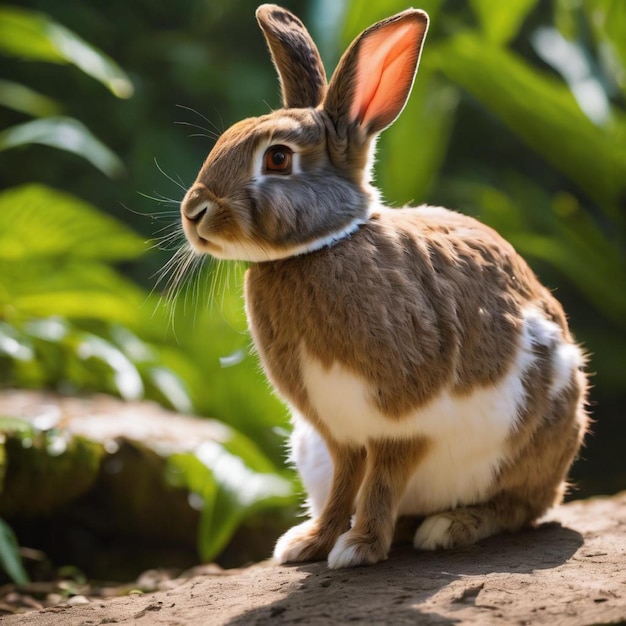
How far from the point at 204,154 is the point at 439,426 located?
3975 millimetres

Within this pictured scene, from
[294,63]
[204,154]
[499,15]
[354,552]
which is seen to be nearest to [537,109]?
[499,15]

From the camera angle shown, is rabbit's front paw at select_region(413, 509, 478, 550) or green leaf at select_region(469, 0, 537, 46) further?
green leaf at select_region(469, 0, 537, 46)

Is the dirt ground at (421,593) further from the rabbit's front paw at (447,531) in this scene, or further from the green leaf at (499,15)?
the green leaf at (499,15)

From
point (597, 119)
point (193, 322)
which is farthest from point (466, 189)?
point (193, 322)

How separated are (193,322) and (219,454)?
1022 millimetres

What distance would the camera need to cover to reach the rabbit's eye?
1948 millimetres

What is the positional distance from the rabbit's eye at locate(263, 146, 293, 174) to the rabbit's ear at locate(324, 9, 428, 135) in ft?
0.52

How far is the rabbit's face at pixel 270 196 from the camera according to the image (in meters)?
1.89

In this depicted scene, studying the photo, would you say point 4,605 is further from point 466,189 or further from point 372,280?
point 466,189

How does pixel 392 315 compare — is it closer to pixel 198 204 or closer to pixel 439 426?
pixel 439 426

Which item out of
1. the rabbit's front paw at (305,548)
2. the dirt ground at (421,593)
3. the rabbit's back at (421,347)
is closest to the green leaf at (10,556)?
the dirt ground at (421,593)

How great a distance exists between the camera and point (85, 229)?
4098 millimetres

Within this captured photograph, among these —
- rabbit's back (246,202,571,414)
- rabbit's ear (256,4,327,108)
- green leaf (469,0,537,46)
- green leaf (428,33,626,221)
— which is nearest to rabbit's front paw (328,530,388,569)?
rabbit's back (246,202,571,414)

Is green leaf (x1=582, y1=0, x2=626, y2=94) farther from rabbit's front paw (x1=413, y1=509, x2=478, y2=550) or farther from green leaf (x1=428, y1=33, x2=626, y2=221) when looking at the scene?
rabbit's front paw (x1=413, y1=509, x2=478, y2=550)
